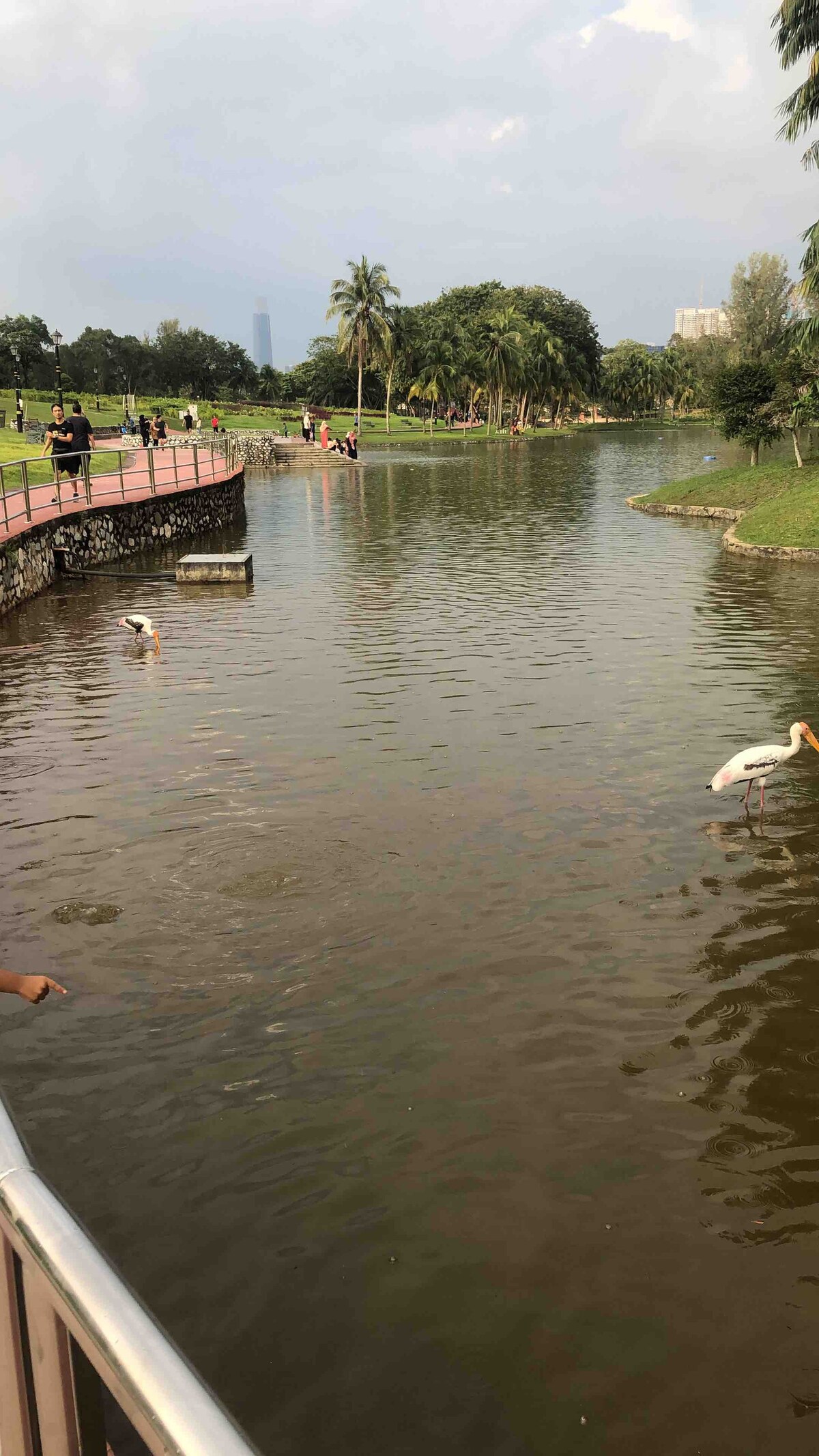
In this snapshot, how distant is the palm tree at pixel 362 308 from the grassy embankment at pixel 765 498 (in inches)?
1720

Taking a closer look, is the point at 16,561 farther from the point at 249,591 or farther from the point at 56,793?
the point at 56,793

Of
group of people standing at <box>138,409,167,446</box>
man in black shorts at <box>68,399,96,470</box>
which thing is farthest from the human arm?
group of people standing at <box>138,409,167,446</box>

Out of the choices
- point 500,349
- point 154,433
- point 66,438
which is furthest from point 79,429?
point 500,349

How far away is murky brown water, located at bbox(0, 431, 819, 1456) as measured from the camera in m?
3.59

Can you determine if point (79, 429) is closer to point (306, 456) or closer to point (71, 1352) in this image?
point (71, 1352)

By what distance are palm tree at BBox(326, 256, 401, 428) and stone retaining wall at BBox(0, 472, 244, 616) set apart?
43.7 metres

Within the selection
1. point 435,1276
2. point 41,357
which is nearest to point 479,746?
point 435,1276

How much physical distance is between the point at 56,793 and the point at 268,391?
10766cm

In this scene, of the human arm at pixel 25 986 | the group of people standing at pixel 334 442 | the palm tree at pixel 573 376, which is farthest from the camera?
the palm tree at pixel 573 376

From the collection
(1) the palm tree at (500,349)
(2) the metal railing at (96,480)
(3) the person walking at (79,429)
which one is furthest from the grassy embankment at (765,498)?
(1) the palm tree at (500,349)

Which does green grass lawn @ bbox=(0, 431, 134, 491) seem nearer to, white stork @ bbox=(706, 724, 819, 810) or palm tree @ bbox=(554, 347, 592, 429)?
white stork @ bbox=(706, 724, 819, 810)

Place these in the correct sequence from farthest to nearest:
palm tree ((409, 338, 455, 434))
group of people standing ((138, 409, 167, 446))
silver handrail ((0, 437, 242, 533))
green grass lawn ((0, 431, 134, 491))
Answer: palm tree ((409, 338, 455, 434)), group of people standing ((138, 409, 167, 446)), green grass lawn ((0, 431, 134, 491)), silver handrail ((0, 437, 242, 533))

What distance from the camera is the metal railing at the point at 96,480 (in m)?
18.2

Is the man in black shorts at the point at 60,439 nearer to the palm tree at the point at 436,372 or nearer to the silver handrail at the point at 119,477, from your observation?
the silver handrail at the point at 119,477
